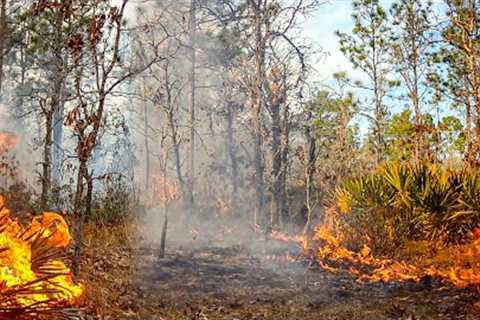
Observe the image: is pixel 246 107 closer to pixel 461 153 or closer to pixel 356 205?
pixel 461 153

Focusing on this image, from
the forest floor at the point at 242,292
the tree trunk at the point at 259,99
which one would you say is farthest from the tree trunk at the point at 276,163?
the forest floor at the point at 242,292

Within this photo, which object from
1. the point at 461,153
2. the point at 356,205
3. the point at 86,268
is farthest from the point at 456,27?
the point at 86,268

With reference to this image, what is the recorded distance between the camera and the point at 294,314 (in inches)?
316

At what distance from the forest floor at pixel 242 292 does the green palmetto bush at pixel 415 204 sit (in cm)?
104

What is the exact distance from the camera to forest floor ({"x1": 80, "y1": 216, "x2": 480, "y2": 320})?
25.0 feet

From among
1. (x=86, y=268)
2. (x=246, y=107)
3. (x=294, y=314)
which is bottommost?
(x=294, y=314)

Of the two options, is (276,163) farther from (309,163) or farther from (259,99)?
(259,99)

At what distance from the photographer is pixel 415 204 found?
32.7 ft

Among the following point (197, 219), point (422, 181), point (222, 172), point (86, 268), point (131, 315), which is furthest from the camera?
point (222, 172)

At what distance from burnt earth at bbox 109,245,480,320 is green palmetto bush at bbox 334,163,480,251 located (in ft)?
3.32

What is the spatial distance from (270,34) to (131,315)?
434 inches

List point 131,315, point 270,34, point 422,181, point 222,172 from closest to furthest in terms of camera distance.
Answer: point 131,315
point 422,181
point 270,34
point 222,172

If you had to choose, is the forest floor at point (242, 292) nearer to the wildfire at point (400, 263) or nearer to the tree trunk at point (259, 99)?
the wildfire at point (400, 263)

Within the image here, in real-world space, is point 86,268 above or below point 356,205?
below
